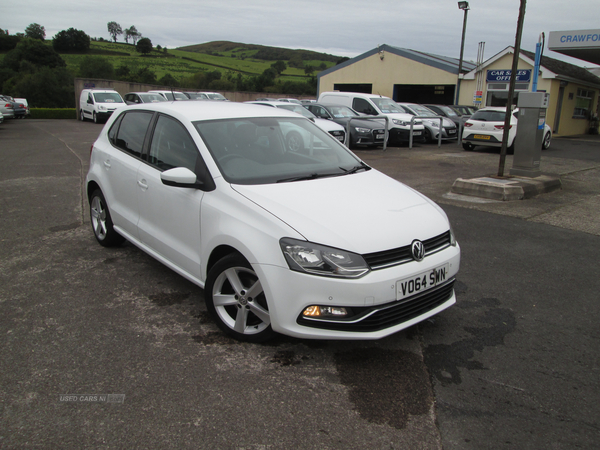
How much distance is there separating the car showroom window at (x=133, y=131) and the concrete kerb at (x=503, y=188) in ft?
20.1

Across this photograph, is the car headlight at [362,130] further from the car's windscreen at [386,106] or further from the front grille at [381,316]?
the front grille at [381,316]

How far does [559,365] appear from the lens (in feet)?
10.3

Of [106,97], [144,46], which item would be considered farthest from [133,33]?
[106,97]

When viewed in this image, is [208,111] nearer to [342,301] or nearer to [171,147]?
[171,147]

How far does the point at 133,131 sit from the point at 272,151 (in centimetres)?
159

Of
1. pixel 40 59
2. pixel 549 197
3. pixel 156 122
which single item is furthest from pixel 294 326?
pixel 40 59

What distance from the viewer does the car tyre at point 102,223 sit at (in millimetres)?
5109

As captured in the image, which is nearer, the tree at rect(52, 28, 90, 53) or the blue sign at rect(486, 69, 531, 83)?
the blue sign at rect(486, 69, 531, 83)

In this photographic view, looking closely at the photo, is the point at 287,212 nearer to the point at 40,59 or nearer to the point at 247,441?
the point at 247,441

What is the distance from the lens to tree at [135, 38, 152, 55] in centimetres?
9938

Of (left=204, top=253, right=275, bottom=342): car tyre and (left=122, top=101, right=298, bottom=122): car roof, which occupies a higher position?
(left=122, top=101, right=298, bottom=122): car roof

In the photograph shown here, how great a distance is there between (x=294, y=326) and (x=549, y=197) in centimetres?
748

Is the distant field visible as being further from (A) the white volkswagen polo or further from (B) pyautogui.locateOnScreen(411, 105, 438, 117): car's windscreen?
(A) the white volkswagen polo

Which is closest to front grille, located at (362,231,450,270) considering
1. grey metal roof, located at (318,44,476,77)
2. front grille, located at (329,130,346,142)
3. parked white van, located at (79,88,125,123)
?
front grille, located at (329,130,346,142)
